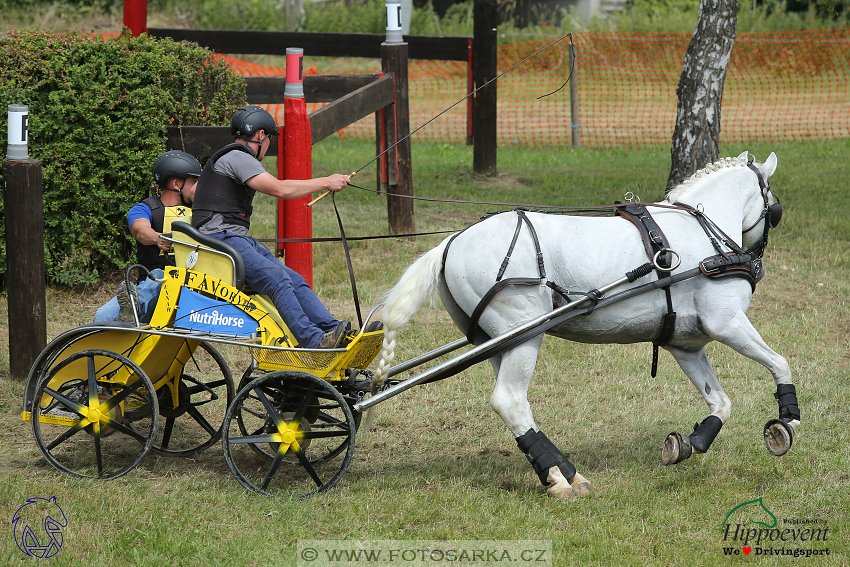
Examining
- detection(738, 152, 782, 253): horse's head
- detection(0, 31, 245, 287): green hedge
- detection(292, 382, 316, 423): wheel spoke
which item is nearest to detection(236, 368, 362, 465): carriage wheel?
detection(292, 382, 316, 423): wheel spoke

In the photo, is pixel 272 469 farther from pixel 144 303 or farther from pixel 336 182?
pixel 336 182

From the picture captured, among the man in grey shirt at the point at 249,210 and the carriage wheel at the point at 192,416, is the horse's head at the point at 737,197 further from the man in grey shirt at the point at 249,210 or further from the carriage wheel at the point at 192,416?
the carriage wheel at the point at 192,416

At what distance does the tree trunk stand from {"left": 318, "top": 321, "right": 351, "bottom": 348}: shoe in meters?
6.11

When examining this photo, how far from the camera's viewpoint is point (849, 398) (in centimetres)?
563

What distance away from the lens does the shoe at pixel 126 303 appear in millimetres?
4457

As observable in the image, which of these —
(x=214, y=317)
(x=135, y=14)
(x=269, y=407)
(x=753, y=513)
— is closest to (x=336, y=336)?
(x=269, y=407)

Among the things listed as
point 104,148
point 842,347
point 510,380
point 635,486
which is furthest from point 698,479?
point 104,148

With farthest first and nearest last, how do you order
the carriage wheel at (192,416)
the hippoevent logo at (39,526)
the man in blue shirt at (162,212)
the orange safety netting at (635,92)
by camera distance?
the orange safety netting at (635,92), the carriage wheel at (192,416), the man in blue shirt at (162,212), the hippoevent logo at (39,526)

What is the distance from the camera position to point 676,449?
14.4ft

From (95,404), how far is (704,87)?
750cm

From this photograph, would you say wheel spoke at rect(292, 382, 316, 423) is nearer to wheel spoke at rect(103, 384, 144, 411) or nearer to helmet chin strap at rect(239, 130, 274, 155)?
wheel spoke at rect(103, 384, 144, 411)

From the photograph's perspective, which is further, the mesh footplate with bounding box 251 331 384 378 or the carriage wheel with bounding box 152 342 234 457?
the carriage wheel with bounding box 152 342 234 457

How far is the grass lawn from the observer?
3.87 metres
